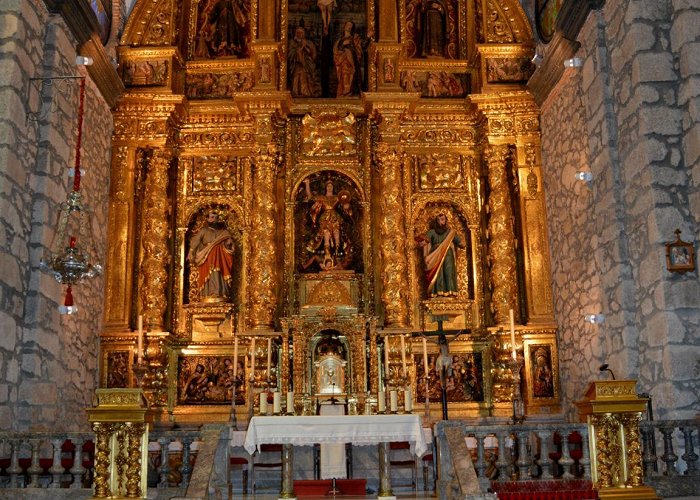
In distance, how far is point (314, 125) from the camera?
50.1ft

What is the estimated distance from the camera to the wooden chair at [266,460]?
36.3 ft

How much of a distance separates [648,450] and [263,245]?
303 inches

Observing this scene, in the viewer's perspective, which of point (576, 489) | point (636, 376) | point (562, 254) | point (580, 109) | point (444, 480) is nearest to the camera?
point (576, 489)

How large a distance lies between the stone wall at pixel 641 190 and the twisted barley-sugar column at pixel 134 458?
5677 millimetres

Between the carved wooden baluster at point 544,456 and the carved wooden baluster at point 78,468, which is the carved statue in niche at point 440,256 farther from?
the carved wooden baluster at point 78,468

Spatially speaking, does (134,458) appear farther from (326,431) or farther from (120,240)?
(120,240)

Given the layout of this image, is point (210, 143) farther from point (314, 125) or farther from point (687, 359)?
point (687, 359)

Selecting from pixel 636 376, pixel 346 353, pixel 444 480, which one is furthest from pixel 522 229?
pixel 444 480

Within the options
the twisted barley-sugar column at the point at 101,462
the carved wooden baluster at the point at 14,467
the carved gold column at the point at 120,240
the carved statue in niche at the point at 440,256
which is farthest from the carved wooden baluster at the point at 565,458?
the carved gold column at the point at 120,240

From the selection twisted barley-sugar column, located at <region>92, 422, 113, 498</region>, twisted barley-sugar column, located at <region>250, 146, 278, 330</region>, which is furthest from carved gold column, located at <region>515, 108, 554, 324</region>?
twisted barley-sugar column, located at <region>92, 422, 113, 498</region>

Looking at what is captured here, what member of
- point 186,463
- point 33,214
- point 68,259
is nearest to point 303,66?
point 33,214

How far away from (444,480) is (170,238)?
7.92 meters

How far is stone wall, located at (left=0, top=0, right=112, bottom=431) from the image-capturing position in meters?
9.99

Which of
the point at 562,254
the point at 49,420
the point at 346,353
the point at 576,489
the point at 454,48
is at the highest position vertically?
the point at 454,48
